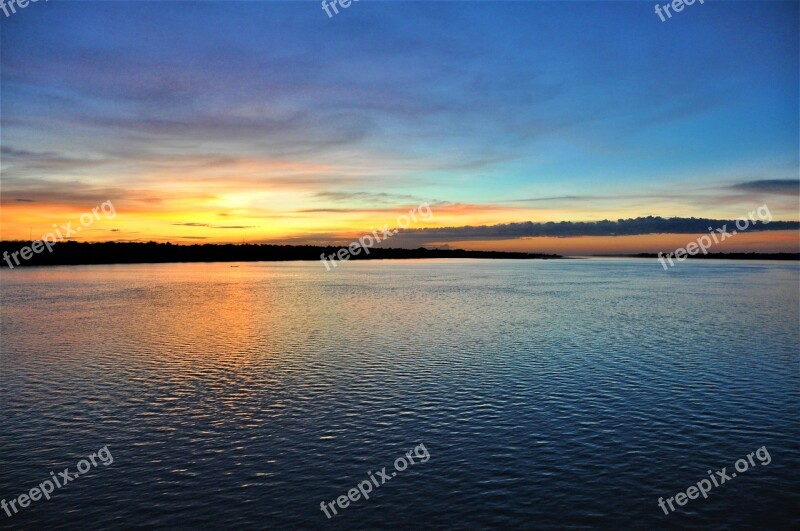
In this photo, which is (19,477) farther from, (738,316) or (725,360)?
(738,316)

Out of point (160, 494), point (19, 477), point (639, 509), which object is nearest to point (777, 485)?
point (639, 509)

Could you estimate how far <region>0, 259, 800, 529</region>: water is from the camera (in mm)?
Result: 21234

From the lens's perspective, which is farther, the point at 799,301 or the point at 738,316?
the point at 799,301

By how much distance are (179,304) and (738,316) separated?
83.2 meters

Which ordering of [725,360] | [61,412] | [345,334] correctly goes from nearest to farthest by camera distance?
[61,412] → [725,360] → [345,334]

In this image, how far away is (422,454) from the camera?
26.2 m

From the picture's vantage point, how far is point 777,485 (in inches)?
906

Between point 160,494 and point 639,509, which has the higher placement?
point 160,494

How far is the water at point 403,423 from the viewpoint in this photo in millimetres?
21234

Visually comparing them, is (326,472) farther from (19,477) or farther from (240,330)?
(240,330)

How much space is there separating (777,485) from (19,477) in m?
30.6

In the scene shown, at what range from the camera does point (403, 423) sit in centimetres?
3053

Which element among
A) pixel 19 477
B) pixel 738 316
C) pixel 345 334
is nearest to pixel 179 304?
pixel 345 334

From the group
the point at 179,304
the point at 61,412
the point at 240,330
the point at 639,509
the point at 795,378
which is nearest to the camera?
the point at 639,509
